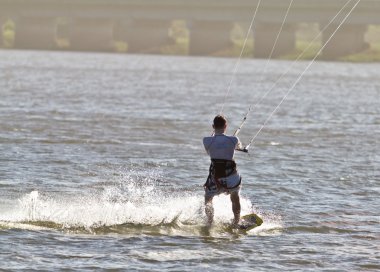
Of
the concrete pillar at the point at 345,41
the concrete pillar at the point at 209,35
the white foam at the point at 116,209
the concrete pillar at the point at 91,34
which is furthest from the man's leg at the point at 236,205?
the concrete pillar at the point at 91,34

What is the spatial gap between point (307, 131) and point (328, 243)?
23.1m

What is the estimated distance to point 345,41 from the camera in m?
148

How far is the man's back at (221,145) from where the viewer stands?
18.2m

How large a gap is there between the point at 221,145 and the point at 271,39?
133 metres

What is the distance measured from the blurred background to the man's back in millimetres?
119841

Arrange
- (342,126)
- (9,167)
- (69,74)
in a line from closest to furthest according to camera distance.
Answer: (9,167) < (342,126) < (69,74)

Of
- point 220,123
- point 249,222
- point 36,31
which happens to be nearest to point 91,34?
point 36,31

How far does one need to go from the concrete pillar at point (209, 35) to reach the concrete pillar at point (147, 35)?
5.24 metres

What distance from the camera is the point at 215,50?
16100cm

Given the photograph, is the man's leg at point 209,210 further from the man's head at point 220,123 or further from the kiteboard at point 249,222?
the man's head at point 220,123

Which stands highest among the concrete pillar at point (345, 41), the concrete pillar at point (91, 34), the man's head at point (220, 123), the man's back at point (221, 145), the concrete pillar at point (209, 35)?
the concrete pillar at point (91, 34)

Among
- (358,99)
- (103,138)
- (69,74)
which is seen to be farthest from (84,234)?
(69,74)

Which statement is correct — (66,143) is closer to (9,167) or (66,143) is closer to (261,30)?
(9,167)

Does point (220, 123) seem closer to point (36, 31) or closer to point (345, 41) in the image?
point (345, 41)
